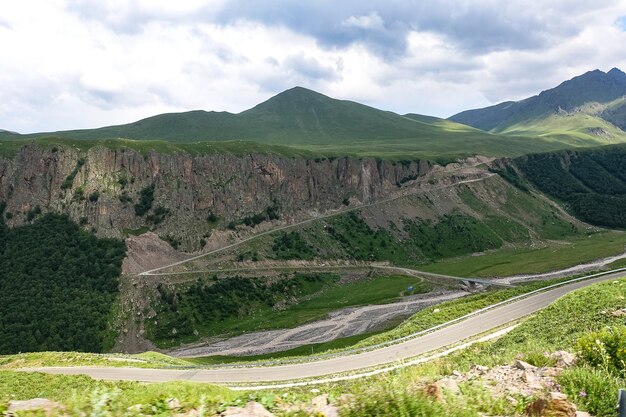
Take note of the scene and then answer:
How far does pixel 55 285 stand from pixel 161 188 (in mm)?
40540

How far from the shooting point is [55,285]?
96688 millimetres

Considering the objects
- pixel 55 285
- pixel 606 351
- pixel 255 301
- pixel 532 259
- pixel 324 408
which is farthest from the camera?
pixel 532 259

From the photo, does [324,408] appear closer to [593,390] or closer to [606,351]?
[593,390]

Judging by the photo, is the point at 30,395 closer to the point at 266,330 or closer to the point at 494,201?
the point at 266,330

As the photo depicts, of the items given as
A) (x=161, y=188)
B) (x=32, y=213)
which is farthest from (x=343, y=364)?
(x=32, y=213)

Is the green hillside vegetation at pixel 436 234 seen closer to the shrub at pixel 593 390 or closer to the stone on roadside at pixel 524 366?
the stone on roadside at pixel 524 366

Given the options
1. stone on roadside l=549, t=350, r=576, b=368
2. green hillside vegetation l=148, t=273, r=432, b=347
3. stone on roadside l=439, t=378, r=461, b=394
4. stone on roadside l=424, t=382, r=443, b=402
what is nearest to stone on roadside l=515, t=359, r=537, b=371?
stone on roadside l=549, t=350, r=576, b=368

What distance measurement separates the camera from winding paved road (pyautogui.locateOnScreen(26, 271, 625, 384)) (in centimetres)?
3484

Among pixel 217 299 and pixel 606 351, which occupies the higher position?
pixel 606 351

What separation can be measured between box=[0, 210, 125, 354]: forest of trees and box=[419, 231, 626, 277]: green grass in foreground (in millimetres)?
89776

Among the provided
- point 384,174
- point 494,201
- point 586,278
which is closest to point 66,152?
point 384,174

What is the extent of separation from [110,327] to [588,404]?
3885 inches

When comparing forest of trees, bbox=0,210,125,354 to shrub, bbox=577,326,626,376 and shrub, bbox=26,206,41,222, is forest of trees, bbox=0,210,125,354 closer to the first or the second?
shrub, bbox=26,206,41,222

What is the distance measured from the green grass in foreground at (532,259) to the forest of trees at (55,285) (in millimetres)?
89776
